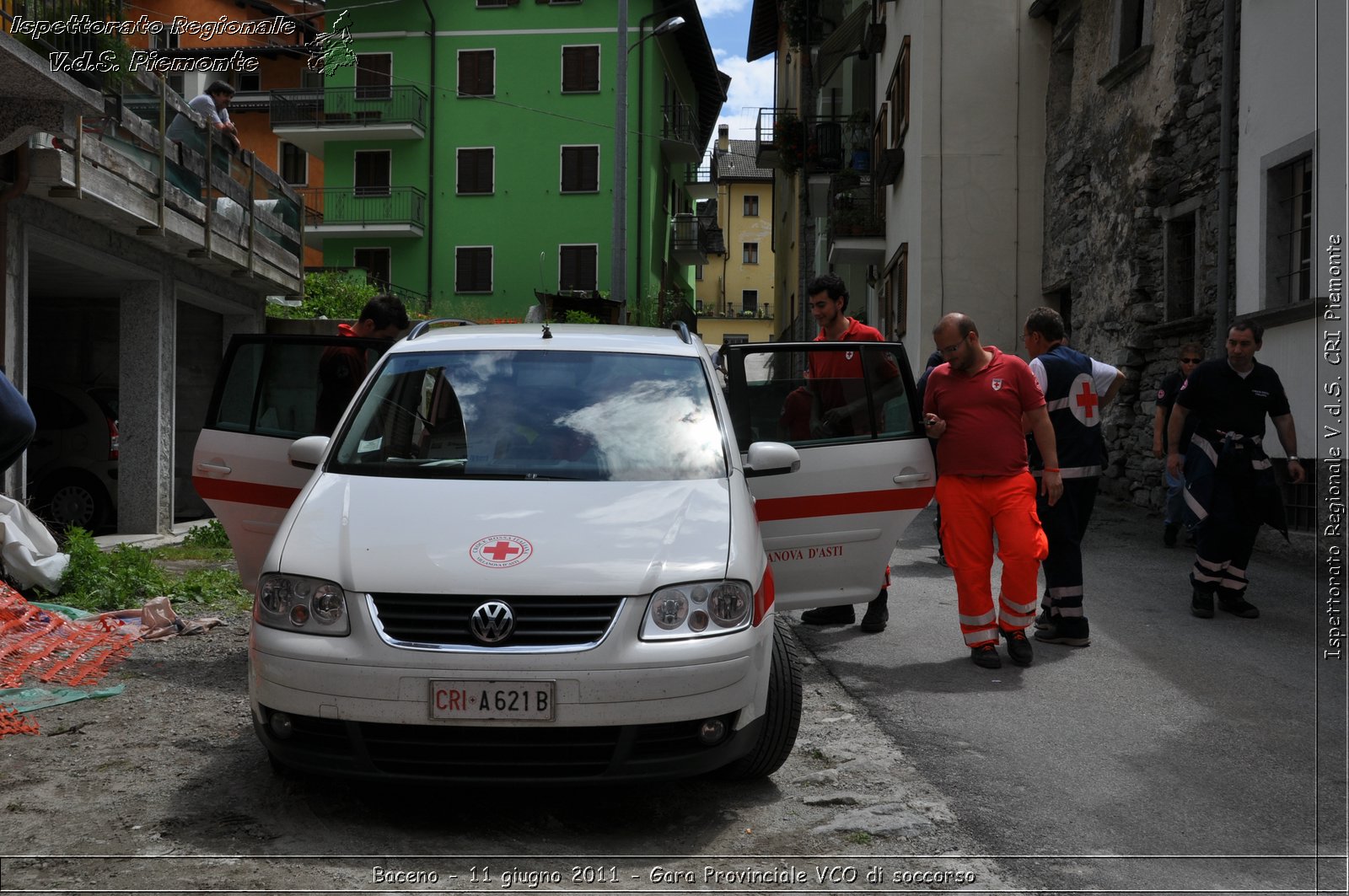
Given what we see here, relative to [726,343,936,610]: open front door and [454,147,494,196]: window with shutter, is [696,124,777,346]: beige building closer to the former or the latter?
[454,147,494,196]: window with shutter

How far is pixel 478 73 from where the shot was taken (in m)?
42.2

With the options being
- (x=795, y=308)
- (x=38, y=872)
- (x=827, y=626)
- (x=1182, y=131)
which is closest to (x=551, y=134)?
(x=795, y=308)

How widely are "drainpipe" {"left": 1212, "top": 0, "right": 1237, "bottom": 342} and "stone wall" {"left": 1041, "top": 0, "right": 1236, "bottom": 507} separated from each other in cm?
17

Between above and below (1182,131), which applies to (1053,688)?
below

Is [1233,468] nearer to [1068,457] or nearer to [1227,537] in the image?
[1227,537]

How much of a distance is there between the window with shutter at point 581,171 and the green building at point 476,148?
0.04 metres

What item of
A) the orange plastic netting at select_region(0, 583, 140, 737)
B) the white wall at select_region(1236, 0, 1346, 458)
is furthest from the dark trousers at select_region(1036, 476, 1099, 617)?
the orange plastic netting at select_region(0, 583, 140, 737)

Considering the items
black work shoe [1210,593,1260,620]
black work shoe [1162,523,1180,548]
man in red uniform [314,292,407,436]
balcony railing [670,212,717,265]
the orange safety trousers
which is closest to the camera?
man in red uniform [314,292,407,436]

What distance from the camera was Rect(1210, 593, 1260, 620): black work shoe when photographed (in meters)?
8.52

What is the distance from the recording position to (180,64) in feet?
53.1

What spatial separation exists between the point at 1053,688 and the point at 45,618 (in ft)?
18.3

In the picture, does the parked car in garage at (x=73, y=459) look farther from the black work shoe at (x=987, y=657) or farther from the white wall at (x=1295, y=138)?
the white wall at (x=1295, y=138)

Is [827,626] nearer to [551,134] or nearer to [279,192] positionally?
[279,192]

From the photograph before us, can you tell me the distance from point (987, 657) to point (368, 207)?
1490 inches
